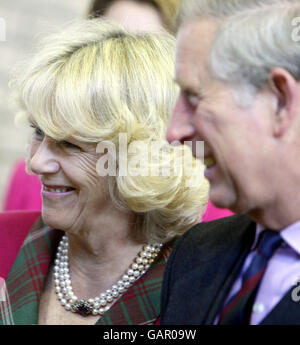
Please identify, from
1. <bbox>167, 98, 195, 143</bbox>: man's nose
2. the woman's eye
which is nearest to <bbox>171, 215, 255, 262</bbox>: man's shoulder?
<bbox>167, 98, 195, 143</bbox>: man's nose

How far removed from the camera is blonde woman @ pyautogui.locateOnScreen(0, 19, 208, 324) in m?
2.10

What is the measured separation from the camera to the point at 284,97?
56.1 inches

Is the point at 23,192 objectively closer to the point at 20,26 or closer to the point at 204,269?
the point at 204,269

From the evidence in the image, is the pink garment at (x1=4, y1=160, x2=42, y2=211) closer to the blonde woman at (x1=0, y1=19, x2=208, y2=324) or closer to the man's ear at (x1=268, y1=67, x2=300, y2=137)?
the blonde woman at (x1=0, y1=19, x2=208, y2=324)

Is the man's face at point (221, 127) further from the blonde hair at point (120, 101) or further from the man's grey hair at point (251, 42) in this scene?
the blonde hair at point (120, 101)

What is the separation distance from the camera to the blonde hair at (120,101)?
2.08m

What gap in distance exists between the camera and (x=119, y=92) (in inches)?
82.9

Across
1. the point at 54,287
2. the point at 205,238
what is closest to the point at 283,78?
the point at 205,238

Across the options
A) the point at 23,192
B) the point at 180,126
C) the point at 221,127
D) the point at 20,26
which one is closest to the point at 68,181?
the point at 180,126

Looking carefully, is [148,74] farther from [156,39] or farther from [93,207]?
[93,207]

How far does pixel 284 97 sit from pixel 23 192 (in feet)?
6.74

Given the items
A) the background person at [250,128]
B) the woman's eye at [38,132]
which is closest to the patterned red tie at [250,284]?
the background person at [250,128]

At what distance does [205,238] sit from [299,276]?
Answer: 0.35m
